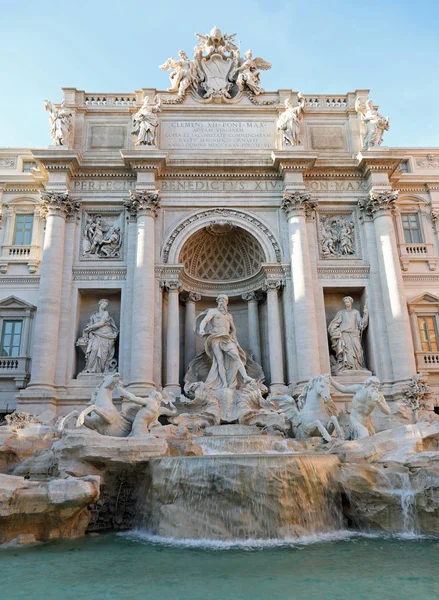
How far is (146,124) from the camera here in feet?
64.0

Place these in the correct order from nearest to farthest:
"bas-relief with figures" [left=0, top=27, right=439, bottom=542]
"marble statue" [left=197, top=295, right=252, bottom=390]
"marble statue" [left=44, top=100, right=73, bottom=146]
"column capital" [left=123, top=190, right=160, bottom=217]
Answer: "marble statue" [left=197, top=295, right=252, bottom=390] → "bas-relief with figures" [left=0, top=27, right=439, bottom=542] → "column capital" [left=123, top=190, right=160, bottom=217] → "marble statue" [left=44, top=100, right=73, bottom=146]

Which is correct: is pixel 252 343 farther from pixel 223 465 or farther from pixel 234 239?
pixel 223 465

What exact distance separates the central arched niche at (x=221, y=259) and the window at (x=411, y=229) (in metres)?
6.17

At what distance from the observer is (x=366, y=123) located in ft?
66.7

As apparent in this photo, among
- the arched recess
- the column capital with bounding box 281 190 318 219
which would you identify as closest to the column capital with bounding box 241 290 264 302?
the arched recess

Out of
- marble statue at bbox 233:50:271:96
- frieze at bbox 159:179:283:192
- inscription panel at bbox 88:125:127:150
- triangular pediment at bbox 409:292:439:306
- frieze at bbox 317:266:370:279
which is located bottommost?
triangular pediment at bbox 409:292:439:306

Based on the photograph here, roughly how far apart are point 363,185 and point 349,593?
55.1 feet

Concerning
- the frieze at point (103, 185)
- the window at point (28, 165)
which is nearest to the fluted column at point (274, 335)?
the frieze at point (103, 185)

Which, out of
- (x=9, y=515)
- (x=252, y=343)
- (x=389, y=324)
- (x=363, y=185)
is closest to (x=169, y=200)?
(x=252, y=343)

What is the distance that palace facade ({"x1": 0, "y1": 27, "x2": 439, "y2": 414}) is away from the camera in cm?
1766

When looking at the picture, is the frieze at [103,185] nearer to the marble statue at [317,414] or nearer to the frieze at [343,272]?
the frieze at [343,272]

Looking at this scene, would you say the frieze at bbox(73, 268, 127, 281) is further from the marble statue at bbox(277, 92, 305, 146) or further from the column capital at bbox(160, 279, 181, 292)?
the marble statue at bbox(277, 92, 305, 146)

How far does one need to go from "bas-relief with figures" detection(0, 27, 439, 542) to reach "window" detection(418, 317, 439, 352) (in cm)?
5

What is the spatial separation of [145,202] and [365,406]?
35.7 feet
